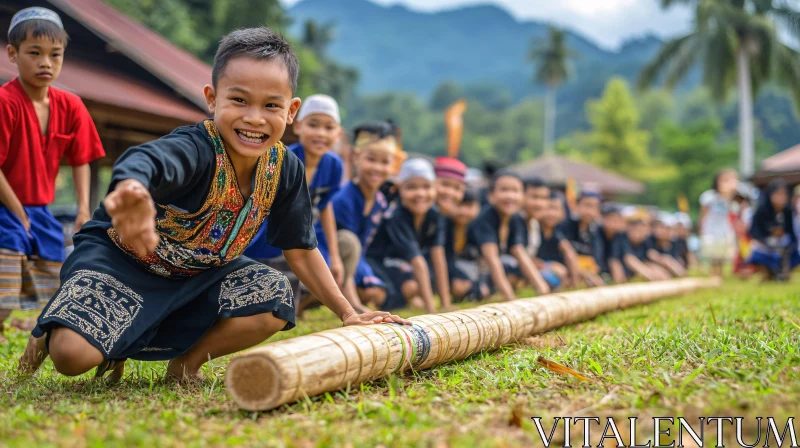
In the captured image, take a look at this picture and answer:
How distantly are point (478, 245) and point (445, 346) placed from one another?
428 centimetres

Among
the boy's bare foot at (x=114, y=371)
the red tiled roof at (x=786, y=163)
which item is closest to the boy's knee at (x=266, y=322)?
the boy's bare foot at (x=114, y=371)

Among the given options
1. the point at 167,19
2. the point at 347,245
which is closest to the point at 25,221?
the point at 347,245

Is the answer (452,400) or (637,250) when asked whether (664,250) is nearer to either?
(637,250)

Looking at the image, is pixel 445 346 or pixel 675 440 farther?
pixel 445 346

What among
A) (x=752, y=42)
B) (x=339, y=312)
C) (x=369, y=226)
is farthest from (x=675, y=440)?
(x=752, y=42)

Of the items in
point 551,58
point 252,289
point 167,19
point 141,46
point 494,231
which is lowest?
point 494,231

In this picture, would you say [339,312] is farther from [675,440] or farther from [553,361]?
[675,440]

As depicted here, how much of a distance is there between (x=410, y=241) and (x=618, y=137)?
153 feet

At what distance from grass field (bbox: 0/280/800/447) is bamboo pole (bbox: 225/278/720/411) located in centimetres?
6

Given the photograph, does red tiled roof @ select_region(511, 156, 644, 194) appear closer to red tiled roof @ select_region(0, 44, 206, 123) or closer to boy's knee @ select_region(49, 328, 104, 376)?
red tiled roof @ select_region(0, 44, 206, 123)

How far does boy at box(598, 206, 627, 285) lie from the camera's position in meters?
10.8

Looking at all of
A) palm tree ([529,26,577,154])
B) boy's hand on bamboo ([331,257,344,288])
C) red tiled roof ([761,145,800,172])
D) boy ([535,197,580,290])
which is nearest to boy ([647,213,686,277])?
boy ([535,197,580,290])

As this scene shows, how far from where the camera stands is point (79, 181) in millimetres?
4172

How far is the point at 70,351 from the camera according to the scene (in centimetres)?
261
